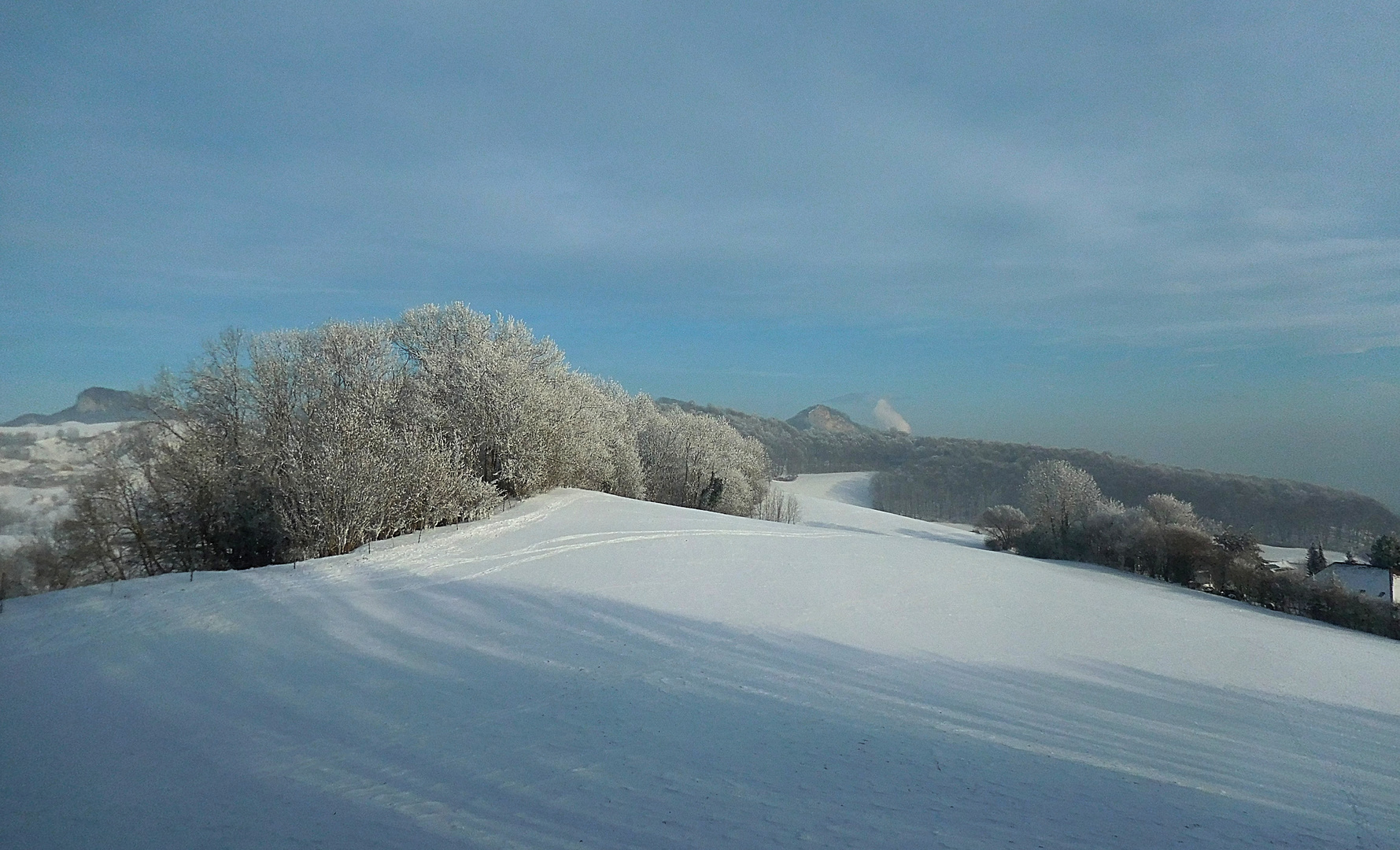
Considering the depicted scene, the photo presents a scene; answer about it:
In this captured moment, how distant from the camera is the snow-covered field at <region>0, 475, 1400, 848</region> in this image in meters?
5.78

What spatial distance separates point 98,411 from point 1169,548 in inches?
1558

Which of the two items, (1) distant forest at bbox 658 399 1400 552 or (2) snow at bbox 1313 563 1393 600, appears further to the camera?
(1) distant forest at bbox 658 399 1400 552

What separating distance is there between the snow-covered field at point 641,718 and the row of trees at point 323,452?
3.13m

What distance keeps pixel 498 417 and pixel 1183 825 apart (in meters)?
22.0

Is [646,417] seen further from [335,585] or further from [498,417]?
[335,585]

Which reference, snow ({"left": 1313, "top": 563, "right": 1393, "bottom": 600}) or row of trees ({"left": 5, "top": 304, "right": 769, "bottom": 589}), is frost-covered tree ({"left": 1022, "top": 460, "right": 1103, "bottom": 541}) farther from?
row of trees ({"left": 5, "top": 304, "right": 769, "bottom": 589})

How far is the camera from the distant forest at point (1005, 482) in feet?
188

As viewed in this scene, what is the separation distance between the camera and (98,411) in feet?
57.4

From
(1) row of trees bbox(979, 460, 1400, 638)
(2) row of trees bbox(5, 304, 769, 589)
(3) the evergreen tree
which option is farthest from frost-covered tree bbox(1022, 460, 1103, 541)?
(2) row of trees bbox(5, 304, 769, 589)

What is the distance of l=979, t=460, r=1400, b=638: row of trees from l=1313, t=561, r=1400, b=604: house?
6.79ft

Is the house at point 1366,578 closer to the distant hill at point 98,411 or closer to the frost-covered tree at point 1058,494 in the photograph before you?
the frost-covered tree at point 1058,494

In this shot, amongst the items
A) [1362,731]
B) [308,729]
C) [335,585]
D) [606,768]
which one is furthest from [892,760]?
[335,585]

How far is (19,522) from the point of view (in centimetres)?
1468

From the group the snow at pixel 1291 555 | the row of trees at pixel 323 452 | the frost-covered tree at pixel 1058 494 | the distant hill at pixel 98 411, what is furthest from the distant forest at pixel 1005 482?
the distant hill at pixel 98 411
